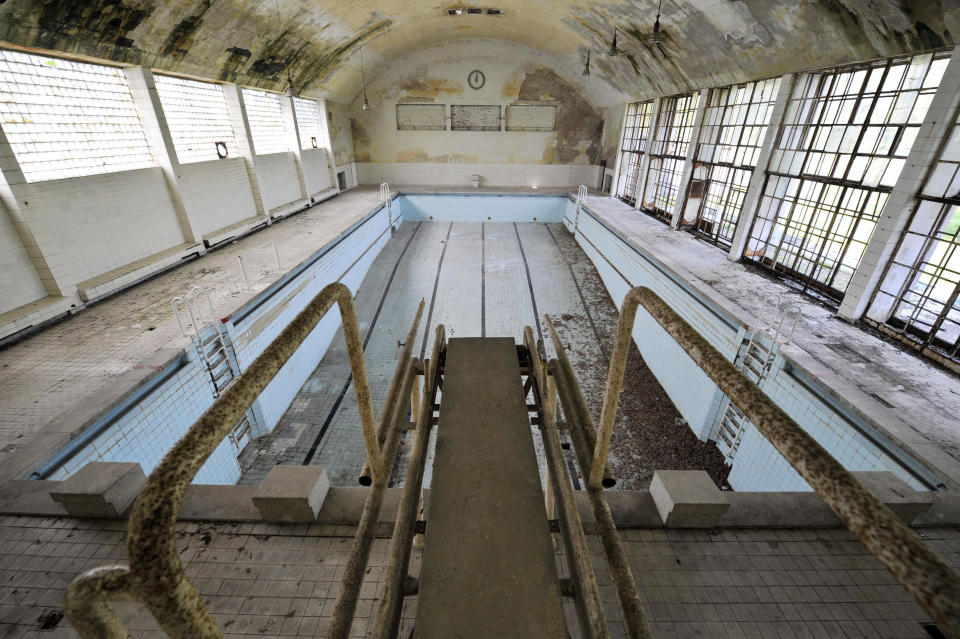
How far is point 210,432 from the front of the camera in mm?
822

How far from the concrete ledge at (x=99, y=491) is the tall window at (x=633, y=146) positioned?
12.1 metres

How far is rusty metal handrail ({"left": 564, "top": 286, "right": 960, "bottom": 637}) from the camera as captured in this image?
1.87 feet

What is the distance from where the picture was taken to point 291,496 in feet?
7.00

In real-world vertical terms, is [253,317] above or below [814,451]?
below

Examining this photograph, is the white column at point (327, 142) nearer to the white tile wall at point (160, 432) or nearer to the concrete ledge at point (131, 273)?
the concrete ledge at point (131, 273)

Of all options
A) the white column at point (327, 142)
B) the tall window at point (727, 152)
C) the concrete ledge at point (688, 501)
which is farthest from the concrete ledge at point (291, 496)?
the white column at point (327, 142)

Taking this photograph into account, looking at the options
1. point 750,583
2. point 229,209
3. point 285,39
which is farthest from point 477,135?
point 750,583

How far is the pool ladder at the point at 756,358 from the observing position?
14.0 feet

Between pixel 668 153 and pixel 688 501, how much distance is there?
32.4 ft

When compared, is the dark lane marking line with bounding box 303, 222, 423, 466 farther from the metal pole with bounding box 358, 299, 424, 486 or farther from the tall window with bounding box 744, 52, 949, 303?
the tall window with bounding box 744, 52, 949, 303

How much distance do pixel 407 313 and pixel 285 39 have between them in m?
6.03

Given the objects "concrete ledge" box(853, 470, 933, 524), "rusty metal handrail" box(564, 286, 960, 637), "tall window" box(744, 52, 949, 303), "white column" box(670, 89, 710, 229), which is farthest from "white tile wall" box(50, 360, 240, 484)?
"white column" box(670, 89, 710, 229)

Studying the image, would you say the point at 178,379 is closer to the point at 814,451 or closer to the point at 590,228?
the point at 814,451

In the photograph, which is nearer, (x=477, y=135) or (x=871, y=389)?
(x=871, y=389)
